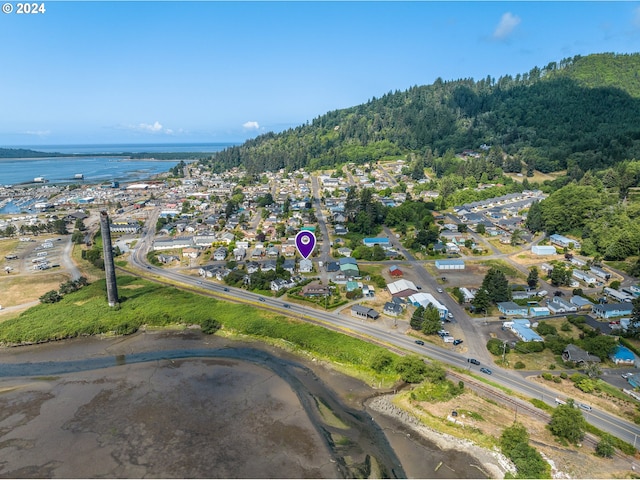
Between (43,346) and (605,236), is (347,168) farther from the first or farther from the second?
(43,346)

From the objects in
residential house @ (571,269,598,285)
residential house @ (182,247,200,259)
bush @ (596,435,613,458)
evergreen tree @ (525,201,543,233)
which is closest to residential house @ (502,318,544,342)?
bush @ (596,435,613,458)

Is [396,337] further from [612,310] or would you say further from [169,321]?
[169,321]

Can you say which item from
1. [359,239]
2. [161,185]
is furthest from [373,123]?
[359,239]

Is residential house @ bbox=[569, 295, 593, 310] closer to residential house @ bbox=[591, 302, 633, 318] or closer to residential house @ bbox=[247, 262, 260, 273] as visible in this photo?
residential house @ bbox=[591, 302, 633, 318]

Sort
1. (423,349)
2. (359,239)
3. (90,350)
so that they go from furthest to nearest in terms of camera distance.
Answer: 1. (359,239)
2. (90,350)
3. (423,349)

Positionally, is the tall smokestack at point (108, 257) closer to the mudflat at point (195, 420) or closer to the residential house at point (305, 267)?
the mudflat at point (195, 420)
